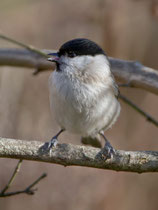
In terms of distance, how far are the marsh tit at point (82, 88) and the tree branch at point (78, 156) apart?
52 cm

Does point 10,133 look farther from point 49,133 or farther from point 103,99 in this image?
point 103,99

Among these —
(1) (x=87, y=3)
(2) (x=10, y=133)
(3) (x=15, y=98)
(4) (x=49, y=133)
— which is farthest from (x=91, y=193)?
(1) (x=87, y=3)

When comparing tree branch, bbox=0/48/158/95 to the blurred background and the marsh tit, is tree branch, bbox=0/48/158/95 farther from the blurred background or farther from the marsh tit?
the blurred background

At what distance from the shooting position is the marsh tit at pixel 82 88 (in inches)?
119

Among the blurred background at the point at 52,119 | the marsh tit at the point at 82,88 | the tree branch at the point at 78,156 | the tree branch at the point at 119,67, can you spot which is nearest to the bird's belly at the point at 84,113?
the marsh tit at the point at 82,88

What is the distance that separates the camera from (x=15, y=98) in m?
4.47

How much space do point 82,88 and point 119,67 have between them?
73 centimetres

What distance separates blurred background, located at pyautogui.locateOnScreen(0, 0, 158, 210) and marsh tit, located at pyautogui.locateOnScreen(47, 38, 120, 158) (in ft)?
3.84

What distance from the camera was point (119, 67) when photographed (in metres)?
3.61

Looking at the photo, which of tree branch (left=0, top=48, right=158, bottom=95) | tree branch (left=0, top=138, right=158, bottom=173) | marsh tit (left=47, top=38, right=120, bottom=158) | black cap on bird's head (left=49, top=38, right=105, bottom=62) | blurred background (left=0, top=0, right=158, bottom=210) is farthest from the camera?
blurred background (left=0, top=0, right=158, bottom=210)

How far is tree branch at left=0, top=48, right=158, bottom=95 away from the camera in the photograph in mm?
3398

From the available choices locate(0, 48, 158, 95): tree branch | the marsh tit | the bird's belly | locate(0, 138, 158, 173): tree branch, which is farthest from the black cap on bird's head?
locate(0, 138, 158, 173): tree branch

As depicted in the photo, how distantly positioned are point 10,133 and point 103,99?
1.70 meters

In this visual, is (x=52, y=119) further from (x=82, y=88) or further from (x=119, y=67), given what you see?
(x=82, y=88)
